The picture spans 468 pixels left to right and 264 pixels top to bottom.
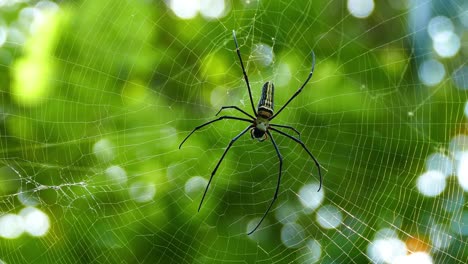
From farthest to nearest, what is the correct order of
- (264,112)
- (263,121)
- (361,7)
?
(361,7) → (263,121) → (264,112)

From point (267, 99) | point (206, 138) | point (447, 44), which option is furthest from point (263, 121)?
point (447, 44)

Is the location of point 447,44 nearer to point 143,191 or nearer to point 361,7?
point 361,7

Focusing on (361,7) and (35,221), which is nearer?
(35,221)

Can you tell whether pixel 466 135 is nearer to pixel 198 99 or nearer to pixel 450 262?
pixel 450 262

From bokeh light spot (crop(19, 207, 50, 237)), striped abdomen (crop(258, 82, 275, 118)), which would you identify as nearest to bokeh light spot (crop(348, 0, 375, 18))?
striped abdomen (crop(258, 82, 275, 118))

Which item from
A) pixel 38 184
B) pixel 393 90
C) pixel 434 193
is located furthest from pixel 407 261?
pixel 38 184

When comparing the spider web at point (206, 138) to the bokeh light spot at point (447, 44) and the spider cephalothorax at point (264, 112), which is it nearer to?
the spider cephalothorax at point (264, 112)
